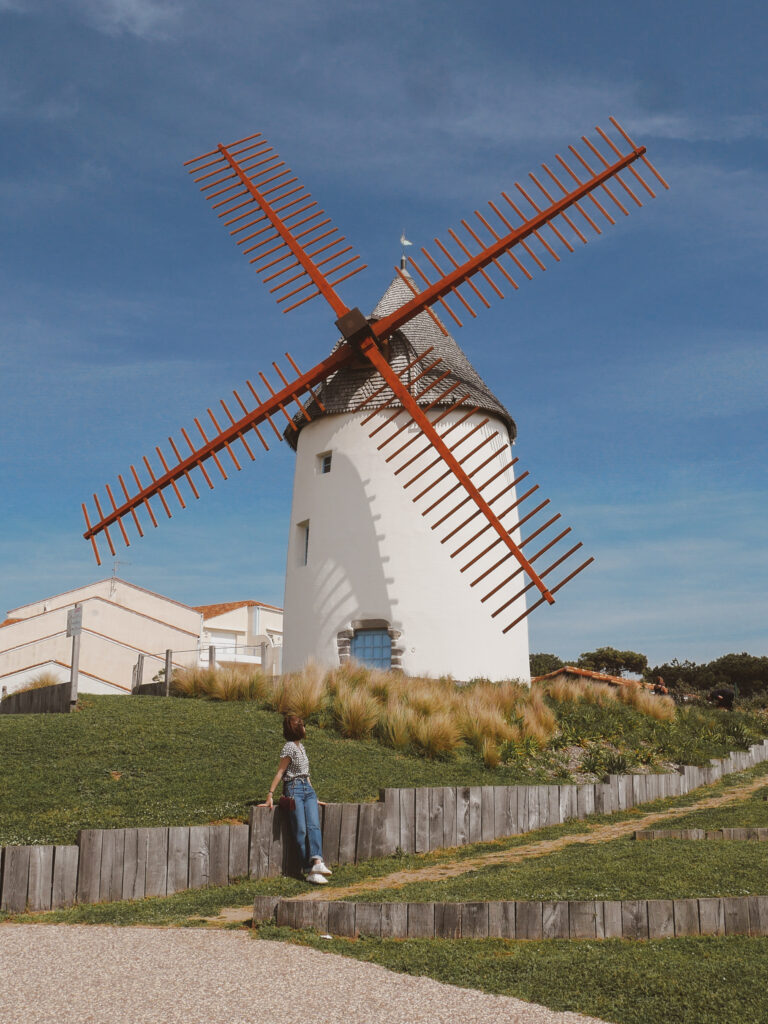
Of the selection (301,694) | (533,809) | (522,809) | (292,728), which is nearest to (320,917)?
(292,728)

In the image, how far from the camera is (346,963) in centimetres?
570

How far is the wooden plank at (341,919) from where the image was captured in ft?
20.7

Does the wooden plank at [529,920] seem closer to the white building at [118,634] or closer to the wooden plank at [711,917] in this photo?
the wooden plank at [711,917]

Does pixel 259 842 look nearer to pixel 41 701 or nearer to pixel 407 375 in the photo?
pixel 41 701

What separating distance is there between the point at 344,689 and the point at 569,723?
463 centimetres

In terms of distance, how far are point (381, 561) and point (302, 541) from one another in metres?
2.74

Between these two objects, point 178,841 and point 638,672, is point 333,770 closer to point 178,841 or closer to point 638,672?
point 178,841

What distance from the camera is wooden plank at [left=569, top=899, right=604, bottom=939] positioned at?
232 inches

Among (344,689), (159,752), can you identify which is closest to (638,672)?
(344,689)

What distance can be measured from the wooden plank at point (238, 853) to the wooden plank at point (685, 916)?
4444 millimetres

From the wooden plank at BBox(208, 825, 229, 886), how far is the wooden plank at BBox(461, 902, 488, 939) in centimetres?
331

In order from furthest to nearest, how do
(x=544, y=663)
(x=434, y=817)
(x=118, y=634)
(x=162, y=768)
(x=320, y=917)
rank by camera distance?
(x=544, y=663), (x=118, y=634), (x=162, y=768), (x=434, y=817), (x=320, y=917)

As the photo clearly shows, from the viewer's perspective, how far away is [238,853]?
880cm

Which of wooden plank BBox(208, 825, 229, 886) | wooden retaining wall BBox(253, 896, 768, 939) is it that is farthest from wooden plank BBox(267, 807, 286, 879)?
wooden retaining wall BBox(253, 896, 768, 939)
